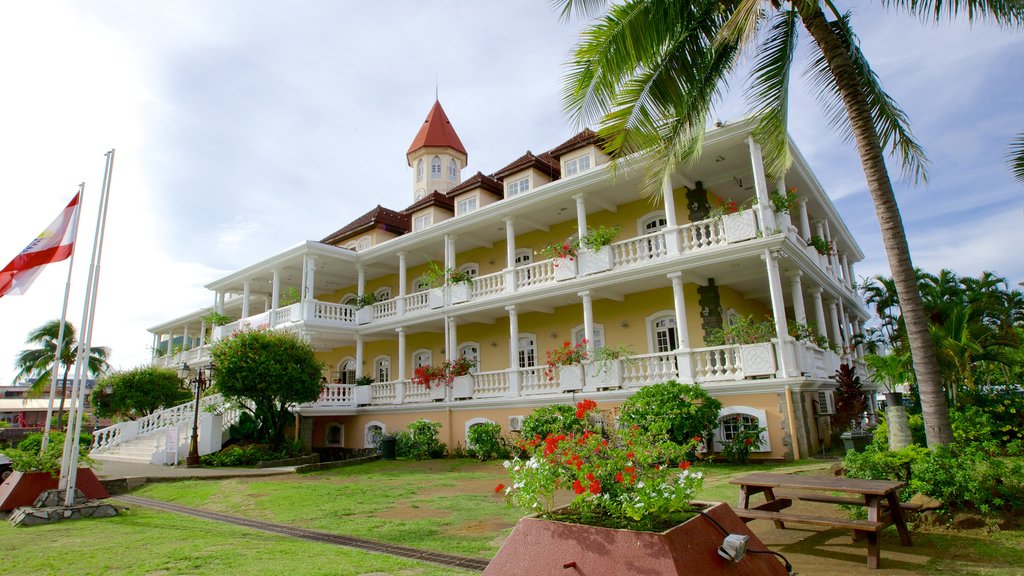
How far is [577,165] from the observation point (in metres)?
19.6

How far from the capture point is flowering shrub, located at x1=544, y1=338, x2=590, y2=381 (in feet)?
53.3

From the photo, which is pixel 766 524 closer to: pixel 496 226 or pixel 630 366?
pixel 630 366

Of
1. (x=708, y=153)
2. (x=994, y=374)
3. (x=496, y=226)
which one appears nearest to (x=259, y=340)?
(x=496, y=226)

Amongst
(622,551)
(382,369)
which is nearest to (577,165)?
(382,369)

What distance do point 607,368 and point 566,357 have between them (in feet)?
4.27

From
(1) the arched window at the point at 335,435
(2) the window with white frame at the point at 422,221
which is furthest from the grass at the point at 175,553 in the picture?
(2) the window with white frame at the point at 422,221

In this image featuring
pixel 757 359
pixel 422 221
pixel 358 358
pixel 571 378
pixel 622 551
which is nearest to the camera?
pixel 622 551

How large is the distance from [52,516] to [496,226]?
14500mm

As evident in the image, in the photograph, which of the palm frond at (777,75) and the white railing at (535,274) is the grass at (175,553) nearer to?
the palm frond at (777,75)

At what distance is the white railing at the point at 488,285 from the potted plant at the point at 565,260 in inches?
88.5

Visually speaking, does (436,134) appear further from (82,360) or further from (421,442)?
(82,360)

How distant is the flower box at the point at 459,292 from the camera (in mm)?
19969

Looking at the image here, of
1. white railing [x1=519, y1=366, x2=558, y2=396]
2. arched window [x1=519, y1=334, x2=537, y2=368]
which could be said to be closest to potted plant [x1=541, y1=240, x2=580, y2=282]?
white railing [x1=519, y1=366, x2=558, y2=396]

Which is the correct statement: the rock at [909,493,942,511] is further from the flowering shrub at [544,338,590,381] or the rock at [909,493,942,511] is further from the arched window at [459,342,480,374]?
the arched window at [459,342,480,374]
